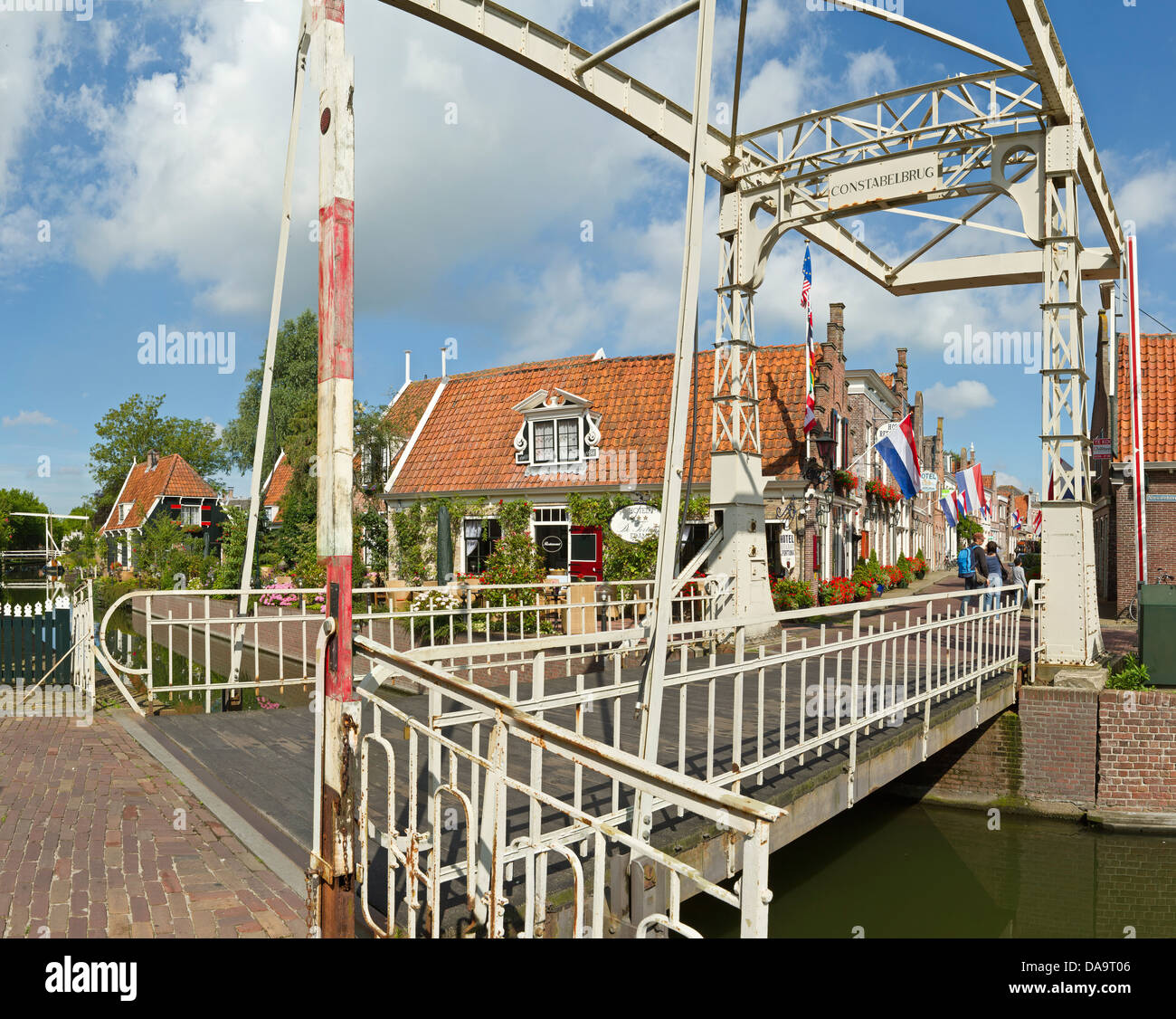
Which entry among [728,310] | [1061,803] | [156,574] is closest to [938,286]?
[728,310]

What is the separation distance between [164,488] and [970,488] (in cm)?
4336

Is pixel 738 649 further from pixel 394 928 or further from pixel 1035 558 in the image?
pixel 1035 558

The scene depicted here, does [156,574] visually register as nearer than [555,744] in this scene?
No

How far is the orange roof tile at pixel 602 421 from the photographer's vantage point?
819 inches

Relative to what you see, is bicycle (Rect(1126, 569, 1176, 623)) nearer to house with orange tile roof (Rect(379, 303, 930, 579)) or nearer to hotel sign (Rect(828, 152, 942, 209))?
house with orange tile roof (Rect(379, 303, 930, 579))

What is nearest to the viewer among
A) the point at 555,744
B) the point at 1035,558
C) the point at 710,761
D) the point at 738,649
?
the point at 555,744

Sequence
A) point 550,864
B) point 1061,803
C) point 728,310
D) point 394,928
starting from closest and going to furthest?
1. point 394,928
2. point 550,864
3. point 1061,803
4. point 728,310

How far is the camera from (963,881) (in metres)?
8.33

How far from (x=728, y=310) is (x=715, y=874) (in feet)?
28.6

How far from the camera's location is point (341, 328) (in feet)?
10.2

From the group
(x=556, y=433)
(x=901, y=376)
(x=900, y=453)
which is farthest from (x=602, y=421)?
(x=901, y=376)

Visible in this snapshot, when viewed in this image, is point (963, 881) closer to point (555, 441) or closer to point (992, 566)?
point (992, 566)

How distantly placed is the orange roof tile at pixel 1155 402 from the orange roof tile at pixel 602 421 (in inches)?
298

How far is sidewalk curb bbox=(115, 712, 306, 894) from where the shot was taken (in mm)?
4133
